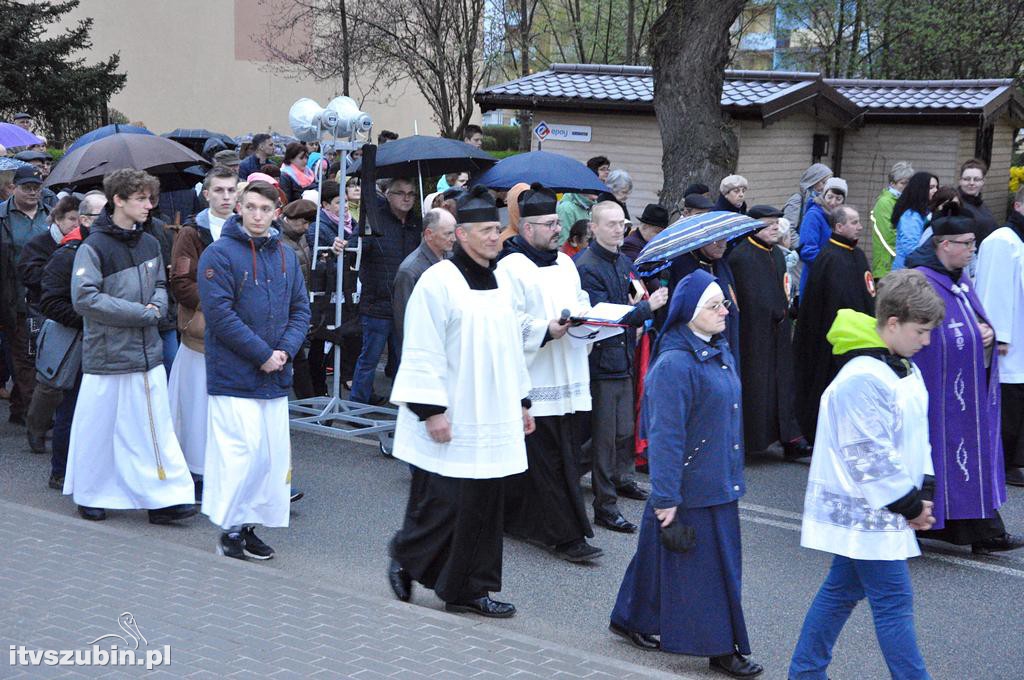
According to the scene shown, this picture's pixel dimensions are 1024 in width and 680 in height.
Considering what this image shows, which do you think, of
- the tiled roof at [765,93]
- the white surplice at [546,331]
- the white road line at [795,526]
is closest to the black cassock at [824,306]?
the white road line at [795,526]

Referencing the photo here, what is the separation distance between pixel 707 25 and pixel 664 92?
0.85 meters

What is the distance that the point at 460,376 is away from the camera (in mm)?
5863


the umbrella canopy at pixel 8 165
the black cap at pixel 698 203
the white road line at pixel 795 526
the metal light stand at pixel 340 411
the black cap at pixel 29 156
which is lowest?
the white road line at pixel 795 526

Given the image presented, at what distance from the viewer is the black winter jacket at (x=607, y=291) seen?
7.81 metres

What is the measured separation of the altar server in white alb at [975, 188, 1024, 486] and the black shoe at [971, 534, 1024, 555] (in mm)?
1582

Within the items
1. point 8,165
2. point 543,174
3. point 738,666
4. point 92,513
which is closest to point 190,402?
point 92,513

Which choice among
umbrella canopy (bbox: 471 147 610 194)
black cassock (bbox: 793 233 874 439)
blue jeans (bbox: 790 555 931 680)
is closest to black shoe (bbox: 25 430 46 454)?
umbrella canopy (bbox: 471 147 610 194)

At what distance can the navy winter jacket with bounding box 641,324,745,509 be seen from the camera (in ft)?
17.4

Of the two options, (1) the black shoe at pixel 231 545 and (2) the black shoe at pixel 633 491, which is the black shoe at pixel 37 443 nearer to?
(1) the black shoe at pixel 231 545

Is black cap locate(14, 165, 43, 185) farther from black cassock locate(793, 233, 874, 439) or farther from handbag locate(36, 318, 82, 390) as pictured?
black cassock locate(793, 233, 874, 439)

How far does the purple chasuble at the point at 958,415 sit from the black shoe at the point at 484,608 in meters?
2.66

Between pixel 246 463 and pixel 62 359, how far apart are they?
2.31 metres

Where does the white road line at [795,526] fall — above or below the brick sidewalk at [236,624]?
below

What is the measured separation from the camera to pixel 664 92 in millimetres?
14000
